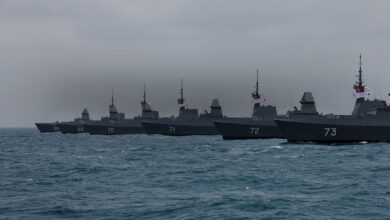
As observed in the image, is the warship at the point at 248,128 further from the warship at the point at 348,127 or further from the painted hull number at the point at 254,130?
the warship at the point at 348,127

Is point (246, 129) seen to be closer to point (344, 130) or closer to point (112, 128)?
point (344, 130)

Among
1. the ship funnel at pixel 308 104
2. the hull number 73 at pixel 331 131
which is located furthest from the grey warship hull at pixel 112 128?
the hull number 73 at pixel 331 131

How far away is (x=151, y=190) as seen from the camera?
15.8 meters

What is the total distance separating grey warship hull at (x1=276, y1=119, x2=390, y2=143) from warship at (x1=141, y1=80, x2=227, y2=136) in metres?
34.4

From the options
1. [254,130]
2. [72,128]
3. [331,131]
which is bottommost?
[254,130]

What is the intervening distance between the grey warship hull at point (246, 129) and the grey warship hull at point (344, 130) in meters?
17.8

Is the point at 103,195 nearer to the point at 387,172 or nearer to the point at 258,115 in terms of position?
the point at 387,172

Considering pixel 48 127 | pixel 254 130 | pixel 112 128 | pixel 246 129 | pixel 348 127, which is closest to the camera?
pixel 348 127

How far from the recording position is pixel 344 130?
143ft

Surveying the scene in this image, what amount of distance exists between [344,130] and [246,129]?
67.6 feet

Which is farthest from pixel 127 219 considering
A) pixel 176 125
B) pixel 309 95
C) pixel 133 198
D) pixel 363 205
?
pixel 176 125

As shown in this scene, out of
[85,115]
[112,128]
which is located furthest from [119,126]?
[85,115]

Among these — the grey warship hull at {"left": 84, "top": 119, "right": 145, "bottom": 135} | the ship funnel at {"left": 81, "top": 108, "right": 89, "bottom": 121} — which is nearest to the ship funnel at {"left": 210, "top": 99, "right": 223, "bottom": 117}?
the grey warship hull at {"left": 84, "top": 119, "right": 145, "bottom": 135}

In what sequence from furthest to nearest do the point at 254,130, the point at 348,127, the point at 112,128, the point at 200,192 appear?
the point at 112,128 → the point at 254,130 → the point at 348,127 → the point at 200,192
